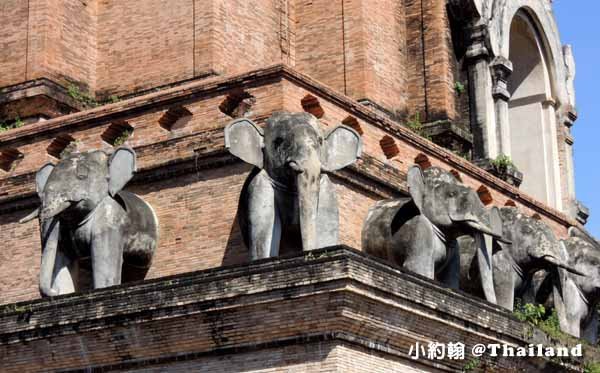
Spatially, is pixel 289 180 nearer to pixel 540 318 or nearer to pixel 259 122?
pixel 259 122

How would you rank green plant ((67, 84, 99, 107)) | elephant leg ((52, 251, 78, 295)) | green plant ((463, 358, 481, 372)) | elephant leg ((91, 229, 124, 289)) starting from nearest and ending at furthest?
green plant ((463, 358, 481, 372)), elephant leg ((91, 229, 124, 289)), elephant leg ((52, 251, 78, 295)), green plant ((67, 84, 99, 107))

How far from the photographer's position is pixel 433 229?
16.5 meters

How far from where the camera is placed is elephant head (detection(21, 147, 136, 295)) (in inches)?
624

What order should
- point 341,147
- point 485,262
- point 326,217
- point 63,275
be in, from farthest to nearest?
1. point 485,262
2. point 63,275
3. point 341,147
4. point 326,217

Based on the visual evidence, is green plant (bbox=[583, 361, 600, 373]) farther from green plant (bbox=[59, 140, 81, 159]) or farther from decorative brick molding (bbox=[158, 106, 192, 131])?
green plant (bbox=[59, 140, 81, 159])

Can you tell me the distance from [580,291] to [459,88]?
5.99 m

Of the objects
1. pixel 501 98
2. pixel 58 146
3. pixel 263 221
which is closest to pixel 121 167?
pixel 263 221

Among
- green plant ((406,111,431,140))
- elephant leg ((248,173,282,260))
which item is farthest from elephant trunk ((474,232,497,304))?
green plant ((406,111,431,140))

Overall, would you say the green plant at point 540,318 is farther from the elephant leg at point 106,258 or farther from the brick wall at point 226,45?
the brick wall at point 226,45

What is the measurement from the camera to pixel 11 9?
22.1 metres

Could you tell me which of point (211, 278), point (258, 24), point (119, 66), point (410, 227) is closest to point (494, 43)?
point (258, 24)

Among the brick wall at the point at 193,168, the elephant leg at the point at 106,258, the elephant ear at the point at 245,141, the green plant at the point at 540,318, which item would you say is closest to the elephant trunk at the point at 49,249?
the elephant leg at the point at 106,258

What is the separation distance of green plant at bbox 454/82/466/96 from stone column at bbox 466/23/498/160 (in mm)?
130

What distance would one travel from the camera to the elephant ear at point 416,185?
53.3ft
